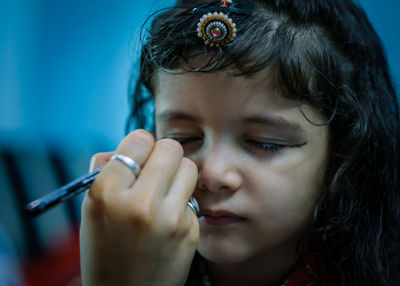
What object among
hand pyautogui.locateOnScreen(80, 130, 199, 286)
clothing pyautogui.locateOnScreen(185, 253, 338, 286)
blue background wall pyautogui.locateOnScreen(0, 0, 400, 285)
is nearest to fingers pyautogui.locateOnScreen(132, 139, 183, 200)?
hand pyautogui.locateOnScreen(80, 130, 199, 286)

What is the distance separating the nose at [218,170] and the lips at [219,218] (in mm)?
44

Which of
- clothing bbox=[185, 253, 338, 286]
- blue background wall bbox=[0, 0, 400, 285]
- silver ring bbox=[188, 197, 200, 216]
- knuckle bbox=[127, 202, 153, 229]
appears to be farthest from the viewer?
blue background wall bbox=[0, 0, 400, 285]

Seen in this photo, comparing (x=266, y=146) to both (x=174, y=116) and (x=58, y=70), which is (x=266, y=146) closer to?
(x=174, y=116)

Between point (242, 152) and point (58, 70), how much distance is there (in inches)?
44.0

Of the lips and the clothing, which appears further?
the clothing

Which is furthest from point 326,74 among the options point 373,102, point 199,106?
point 199,106

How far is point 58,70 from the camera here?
1524 millimetres

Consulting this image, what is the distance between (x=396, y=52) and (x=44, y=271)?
1.44 metres

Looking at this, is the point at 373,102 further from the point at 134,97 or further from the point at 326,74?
the point at 134,97

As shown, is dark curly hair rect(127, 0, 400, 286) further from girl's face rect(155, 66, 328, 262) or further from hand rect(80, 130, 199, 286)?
hand rect(80, 130, 199, 286)

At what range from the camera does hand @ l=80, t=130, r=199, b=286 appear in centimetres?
51

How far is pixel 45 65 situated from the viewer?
152 centimetres

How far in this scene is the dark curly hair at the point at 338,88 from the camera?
0.68 meters

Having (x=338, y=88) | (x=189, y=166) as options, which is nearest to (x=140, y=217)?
(x=189, y=166)
